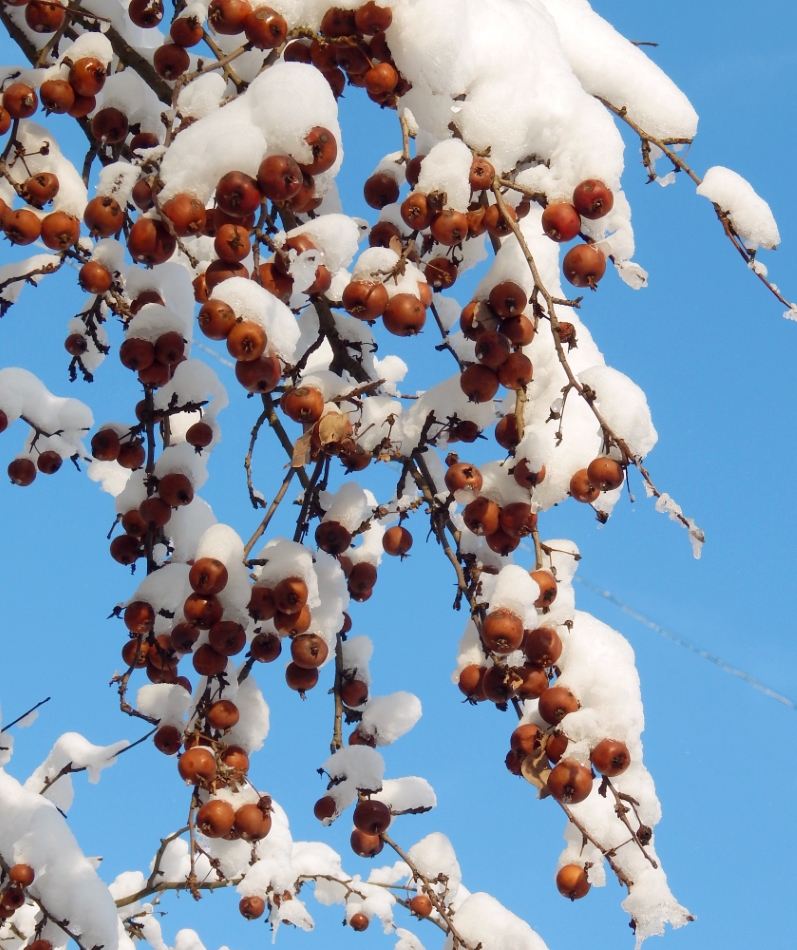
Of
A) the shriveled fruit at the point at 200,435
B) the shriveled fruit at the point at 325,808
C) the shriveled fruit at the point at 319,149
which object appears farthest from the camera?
the shriveled fruit at the point at 200,435

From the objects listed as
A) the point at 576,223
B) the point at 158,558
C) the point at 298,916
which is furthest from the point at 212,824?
the point at 298,916

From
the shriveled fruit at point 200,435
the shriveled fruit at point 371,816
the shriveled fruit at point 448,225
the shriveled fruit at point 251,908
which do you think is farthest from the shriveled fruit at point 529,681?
the shriveled fruit at point 251,908

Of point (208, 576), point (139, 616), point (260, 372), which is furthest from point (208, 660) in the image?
point (260, 372)

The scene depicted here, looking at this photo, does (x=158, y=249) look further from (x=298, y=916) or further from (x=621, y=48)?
(x=298, y=916)

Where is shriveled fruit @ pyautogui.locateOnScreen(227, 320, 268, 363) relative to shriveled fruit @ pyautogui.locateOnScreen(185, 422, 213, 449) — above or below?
below

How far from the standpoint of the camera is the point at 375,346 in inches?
101

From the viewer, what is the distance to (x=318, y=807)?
239cm

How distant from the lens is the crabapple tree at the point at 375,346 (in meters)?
1.78

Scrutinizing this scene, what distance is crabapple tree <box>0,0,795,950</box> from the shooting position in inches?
→ 70.2

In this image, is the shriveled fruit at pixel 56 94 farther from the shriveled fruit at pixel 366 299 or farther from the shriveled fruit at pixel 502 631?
the shriveled fruit at pixel 502 631

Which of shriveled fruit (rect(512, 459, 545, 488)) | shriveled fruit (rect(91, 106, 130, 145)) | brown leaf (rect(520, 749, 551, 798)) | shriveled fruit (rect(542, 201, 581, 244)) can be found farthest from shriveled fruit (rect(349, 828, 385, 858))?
shriveled fruit (rect(91, 106, 130, 145))

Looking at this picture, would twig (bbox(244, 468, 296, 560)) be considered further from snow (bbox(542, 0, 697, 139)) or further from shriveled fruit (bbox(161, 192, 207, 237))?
snow (bbox(542, 0, 697, 139))

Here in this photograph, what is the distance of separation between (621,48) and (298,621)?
5.23ft

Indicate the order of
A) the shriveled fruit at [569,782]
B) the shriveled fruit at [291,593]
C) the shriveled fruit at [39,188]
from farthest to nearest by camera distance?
the shriveled fruit at [39,188]
the shriveled fruit at [291,593]
the shriveled fruit at [569,782]
